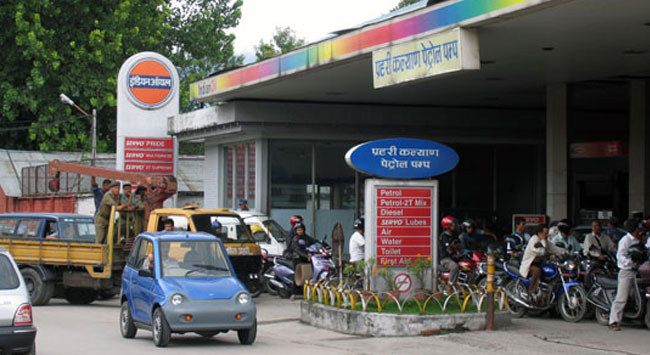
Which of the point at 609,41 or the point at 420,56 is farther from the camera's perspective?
the point at 609,41

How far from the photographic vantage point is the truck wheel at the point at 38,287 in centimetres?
1983

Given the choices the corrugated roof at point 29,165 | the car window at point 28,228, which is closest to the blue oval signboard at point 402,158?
the car window at point 28,228

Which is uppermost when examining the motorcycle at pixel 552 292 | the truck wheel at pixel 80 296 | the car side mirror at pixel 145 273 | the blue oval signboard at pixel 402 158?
the blue oval signboard at pixel 402 158

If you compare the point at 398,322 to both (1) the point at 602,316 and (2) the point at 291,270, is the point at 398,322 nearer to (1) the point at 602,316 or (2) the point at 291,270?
(1) the point at 602,316

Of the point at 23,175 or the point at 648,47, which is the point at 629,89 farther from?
the point at 23,175

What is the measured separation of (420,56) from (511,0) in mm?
2647

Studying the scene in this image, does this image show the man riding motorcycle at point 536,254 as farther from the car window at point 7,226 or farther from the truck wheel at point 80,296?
the car window at point 7,226

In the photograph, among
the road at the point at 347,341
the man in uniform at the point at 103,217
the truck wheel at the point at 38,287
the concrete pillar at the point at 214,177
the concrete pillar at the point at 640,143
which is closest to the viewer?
the road at the point at 347,341

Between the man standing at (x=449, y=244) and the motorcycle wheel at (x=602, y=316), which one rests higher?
the man standing at (x=449, y=244)

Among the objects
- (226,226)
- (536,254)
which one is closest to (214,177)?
(226,226)

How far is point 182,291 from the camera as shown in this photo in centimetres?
1335

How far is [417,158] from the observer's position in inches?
652

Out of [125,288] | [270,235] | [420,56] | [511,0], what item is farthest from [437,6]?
[270,235]

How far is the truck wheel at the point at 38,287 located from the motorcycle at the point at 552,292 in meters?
9.60
